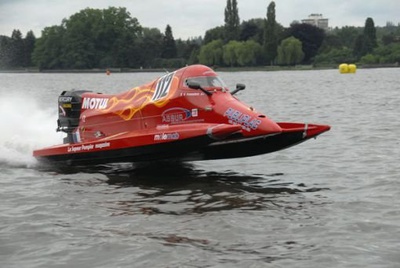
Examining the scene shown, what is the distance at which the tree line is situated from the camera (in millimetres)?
127812

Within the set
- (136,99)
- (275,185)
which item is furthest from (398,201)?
(136,99)

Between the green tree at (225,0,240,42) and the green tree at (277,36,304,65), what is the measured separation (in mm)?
17920

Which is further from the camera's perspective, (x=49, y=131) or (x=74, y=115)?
(x=49, y=131)

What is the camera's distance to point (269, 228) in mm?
8867

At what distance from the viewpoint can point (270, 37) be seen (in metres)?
130

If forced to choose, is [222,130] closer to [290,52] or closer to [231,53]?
[231,53]

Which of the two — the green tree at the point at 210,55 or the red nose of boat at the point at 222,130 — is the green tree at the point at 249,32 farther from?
the red nose of boat at the point at 222,130

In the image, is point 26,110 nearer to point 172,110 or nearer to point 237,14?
point 172,110

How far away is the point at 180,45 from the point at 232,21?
723 inches

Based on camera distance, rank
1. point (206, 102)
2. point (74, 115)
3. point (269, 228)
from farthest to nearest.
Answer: point (74, 115) → point (206, 102) → point (269, 228)

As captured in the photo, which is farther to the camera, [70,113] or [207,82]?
[70,113]

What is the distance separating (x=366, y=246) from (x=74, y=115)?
9744 millimetres

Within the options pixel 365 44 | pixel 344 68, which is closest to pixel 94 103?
pixel 344 68

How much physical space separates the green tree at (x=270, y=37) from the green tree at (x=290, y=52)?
2854 millimetres
